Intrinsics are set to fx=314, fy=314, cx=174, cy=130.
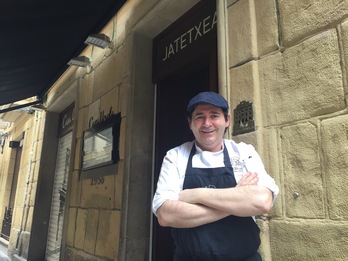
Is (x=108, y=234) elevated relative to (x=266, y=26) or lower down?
lower down

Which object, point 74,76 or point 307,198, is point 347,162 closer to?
point 307,198

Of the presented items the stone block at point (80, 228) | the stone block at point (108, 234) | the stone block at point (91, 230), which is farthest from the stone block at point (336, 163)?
the stone block at point (80, 228)

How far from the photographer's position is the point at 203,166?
1759 millimetres

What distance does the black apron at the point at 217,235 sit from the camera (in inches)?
60.8

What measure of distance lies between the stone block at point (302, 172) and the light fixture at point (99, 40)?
343cm

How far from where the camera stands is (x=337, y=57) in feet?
5.97

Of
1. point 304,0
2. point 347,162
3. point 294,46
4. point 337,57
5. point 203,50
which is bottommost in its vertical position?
point 347,162

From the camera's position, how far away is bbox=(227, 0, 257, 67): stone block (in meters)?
2.38

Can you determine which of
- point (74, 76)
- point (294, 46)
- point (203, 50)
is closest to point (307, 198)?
point (294, 46)

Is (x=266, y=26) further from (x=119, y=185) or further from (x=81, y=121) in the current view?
(x=81, y=121)

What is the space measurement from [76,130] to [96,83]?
3.20ft

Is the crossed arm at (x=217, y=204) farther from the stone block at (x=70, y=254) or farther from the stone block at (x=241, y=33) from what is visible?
the stone block at (x=70, y=254)

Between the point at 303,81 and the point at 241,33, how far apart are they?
73 cm

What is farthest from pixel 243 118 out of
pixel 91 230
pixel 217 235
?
pixel 91 230
